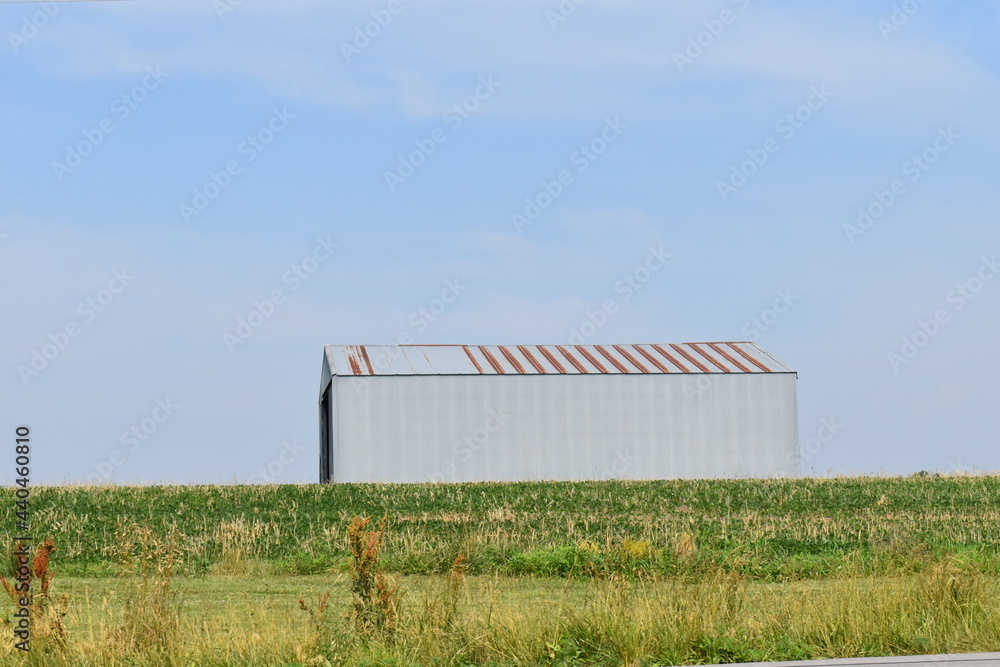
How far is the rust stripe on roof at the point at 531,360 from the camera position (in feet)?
138

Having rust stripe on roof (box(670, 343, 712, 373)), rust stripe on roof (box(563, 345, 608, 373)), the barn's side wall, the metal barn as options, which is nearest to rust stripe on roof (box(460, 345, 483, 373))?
the metal barn

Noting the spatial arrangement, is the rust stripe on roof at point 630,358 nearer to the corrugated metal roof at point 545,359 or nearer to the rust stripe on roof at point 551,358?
the corrugated metal roof at point 545,359

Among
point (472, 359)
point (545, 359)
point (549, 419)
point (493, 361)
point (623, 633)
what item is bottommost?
point (623, 633)

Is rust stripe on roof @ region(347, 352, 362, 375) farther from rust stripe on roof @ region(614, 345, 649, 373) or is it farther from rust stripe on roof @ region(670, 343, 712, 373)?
rust stripe on roof @ region(670, 343, 712, 373)

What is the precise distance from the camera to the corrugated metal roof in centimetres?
4175

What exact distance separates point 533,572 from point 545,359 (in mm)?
27791

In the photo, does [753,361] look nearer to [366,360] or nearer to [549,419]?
[549,419]

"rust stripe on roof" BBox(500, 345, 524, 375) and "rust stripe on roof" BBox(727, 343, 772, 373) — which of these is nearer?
"rust stripe on roof" BBox(500, 345, 524, 375)

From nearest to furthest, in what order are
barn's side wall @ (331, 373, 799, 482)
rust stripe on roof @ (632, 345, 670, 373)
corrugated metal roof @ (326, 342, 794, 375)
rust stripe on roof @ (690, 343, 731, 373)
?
1. barn's side wall @ (331, 373, 799, 482)
2. corrugated metal roof @ (326, 342, 794, 375)
3. rust stripe on roof @ (632, 345, 670, 373)
4. rust stripe on roof @ (690, 343, 731, 373)

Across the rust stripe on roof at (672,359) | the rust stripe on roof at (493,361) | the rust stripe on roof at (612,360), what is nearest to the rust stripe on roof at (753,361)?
the rust stripe on roof at (672,359)

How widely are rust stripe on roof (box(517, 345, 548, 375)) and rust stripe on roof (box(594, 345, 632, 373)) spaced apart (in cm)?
310

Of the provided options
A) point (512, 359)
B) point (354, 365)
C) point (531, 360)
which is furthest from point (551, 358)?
point (354, 365)

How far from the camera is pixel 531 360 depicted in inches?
1729

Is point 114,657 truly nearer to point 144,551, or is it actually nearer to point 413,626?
point 144,551
